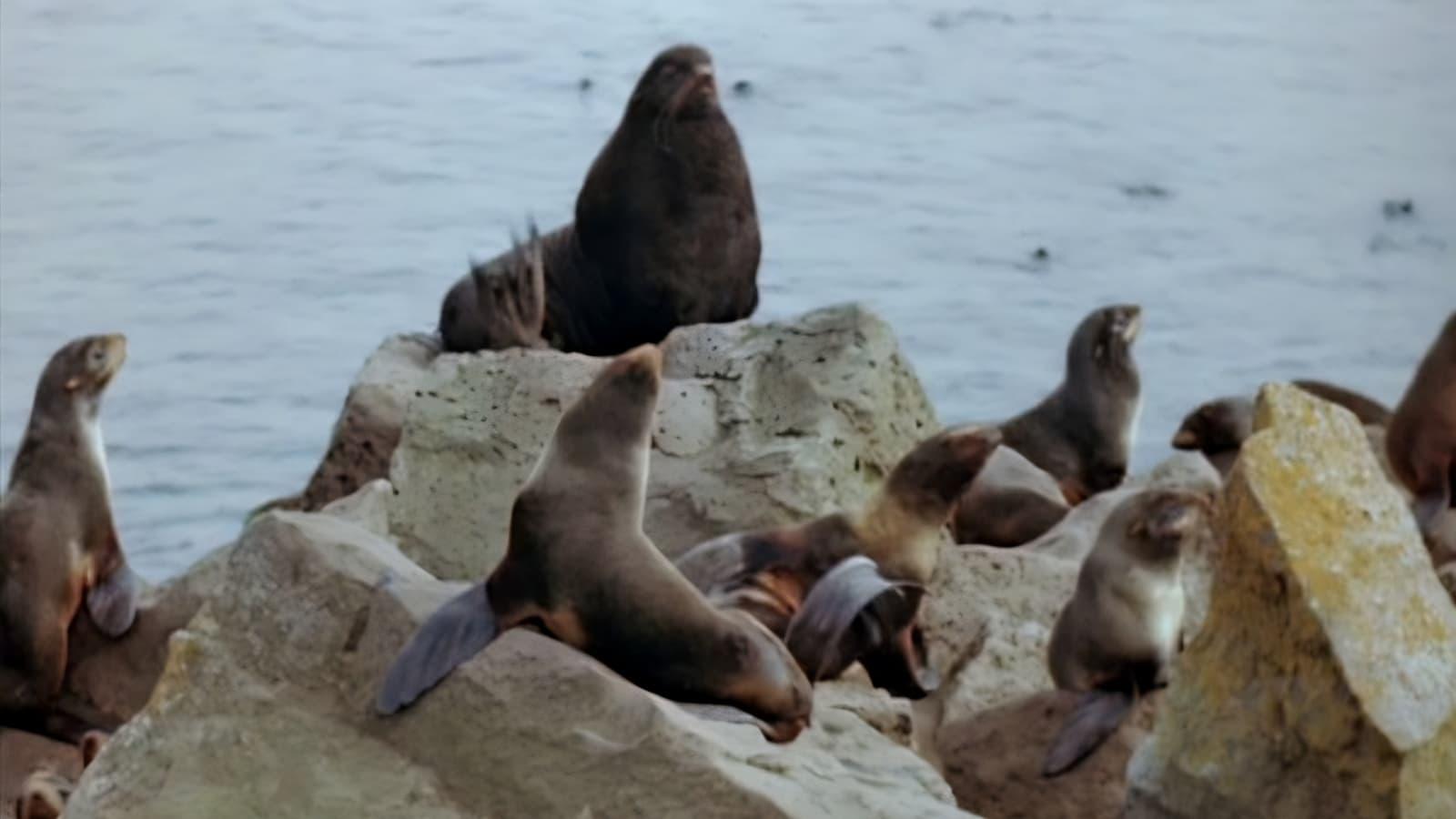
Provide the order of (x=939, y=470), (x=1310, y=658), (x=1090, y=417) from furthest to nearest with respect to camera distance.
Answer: (x=1090, y=417)
(x=939, y=470)
(x=1310, y=658)

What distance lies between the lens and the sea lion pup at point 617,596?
10.8 feet

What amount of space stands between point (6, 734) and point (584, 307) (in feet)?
6.65

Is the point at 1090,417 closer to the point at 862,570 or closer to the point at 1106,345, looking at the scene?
the point at 1106,345

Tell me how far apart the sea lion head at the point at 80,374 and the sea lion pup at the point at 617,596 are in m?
1.90

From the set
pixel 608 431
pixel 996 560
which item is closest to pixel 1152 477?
pixel 996 560

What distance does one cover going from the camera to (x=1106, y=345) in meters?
6.68

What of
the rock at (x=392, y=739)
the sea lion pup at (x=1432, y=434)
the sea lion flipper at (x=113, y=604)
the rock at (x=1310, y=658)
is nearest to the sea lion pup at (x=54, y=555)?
the sea lion flipper at (x=113, y=604)

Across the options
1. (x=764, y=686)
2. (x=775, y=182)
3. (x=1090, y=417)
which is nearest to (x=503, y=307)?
(x=1090, y=417)

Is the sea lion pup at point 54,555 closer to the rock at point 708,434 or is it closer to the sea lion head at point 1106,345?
the rock at point 708,434

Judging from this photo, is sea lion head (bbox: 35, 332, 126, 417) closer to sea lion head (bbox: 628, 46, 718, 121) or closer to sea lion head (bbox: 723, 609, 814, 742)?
sea lion head (bbox: 628, 46, 718, 121)

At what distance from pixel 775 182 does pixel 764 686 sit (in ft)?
18.1

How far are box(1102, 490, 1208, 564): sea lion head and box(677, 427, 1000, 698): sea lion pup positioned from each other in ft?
1.36

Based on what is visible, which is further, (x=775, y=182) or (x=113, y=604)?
(x=775, y=182)

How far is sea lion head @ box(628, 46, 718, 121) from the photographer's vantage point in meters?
6.20
